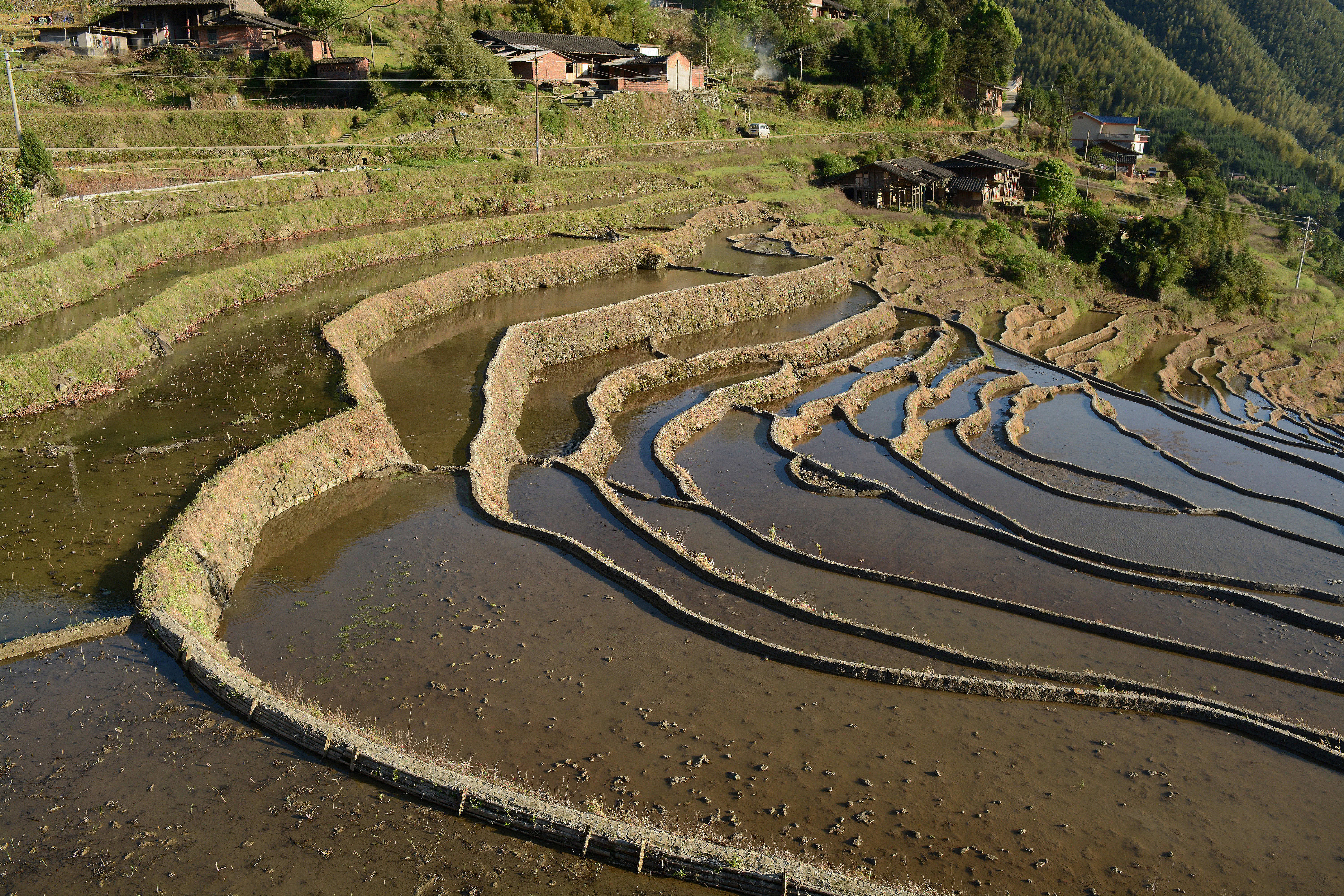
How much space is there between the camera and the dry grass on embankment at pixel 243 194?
82.9 feet

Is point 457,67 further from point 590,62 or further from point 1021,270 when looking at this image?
point 1021,270

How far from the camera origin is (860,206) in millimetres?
56375

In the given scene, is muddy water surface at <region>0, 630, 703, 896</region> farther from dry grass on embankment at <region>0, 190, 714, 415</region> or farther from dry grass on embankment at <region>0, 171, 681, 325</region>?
dry grass on embankment at <region>0, 171, 681, 325</region>

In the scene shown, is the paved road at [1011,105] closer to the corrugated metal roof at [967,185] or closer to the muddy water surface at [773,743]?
the corrugated metal roof at [967,185]

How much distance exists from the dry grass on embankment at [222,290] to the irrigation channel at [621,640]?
65cm

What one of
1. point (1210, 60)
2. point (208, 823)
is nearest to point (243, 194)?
point (208, 823)

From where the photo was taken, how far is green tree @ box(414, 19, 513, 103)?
154ft

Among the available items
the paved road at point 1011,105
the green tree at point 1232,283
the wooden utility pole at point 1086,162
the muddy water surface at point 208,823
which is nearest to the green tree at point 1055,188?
the wooden utility pole at point 1086,162

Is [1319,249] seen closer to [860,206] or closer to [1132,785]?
[860,206]

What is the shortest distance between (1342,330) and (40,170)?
6637 centimetres

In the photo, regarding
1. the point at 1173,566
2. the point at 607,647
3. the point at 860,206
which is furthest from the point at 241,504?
Answer: the point at 860,206

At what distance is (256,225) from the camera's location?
3184cm

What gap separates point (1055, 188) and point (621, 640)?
54.9 m

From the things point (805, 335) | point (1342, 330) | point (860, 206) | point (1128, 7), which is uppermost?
point (1128, 7)
